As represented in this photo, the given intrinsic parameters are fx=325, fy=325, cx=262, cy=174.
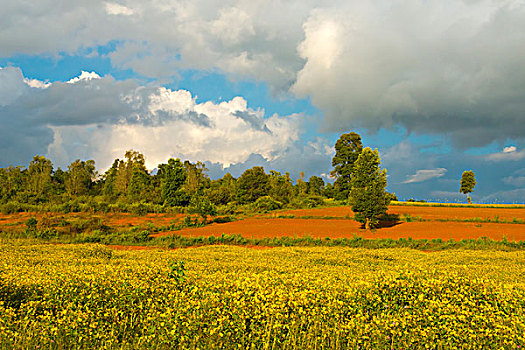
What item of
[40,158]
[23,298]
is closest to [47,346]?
[23,298]

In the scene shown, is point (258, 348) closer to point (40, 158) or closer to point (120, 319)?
point (120, 319)

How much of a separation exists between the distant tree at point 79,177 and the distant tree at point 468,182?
348ft

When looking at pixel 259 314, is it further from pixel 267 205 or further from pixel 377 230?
pixel 267 205

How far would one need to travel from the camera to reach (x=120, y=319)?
6.50 metres

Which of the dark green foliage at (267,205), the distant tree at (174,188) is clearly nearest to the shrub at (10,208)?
the distant tree at (174,188)

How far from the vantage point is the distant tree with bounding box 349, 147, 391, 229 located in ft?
120

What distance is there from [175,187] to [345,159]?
41.0m

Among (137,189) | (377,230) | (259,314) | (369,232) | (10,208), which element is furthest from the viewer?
(137,189)

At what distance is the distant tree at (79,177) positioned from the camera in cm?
9738

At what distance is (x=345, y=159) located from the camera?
215 ft

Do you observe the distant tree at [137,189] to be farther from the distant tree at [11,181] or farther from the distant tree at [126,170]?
the distant tree at [11,181]

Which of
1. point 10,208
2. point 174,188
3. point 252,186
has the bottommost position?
point 10,208

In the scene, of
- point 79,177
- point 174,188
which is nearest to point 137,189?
point 174,188

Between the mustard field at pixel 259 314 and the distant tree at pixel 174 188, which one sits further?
the distant tree at pixel 174 188
